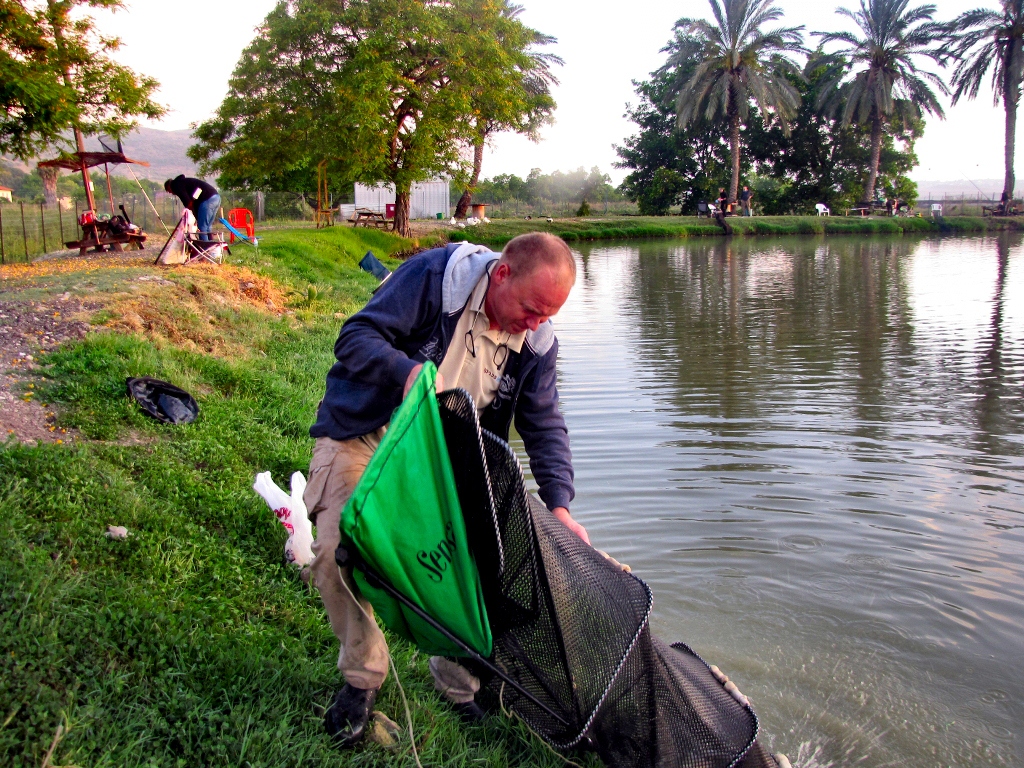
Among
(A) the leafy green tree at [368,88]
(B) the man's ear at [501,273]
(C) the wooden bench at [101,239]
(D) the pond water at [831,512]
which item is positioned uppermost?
(A) the leafy green tree at [368,88]

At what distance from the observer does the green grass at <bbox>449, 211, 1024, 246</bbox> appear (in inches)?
1891

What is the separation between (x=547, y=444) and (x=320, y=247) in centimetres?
2018

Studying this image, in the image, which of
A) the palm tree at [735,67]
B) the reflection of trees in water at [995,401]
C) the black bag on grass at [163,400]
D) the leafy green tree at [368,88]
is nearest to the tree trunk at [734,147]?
the palm tree at [735,67]

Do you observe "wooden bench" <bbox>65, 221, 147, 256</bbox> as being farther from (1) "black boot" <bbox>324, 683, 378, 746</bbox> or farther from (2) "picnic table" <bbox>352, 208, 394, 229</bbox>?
(2) "picnic table" <bbox>352, 208, 394, 229</bbox>

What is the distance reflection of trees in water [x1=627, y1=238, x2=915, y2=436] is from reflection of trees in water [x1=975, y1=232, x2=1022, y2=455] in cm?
103

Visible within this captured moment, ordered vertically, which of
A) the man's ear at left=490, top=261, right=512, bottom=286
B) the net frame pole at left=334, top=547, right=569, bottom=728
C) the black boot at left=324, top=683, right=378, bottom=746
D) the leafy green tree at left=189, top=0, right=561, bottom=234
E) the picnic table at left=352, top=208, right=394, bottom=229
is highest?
the leafy green tree at left=189, top=0, right=561, bottom=234

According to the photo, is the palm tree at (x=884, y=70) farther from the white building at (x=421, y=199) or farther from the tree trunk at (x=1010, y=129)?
the white building at (x=421, y=199)

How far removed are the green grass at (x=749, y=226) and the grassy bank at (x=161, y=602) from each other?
41.1 meters

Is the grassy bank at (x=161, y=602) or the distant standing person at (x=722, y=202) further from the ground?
the distant standing person at (x=722, y=202)

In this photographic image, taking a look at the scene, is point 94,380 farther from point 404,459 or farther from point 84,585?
point 404,459

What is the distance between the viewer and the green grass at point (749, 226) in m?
48.0

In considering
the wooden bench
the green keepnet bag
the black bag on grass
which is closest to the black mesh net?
the green keepnet bag

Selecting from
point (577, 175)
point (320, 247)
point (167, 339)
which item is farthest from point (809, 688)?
point (577, 175)

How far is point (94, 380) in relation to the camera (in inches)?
231
